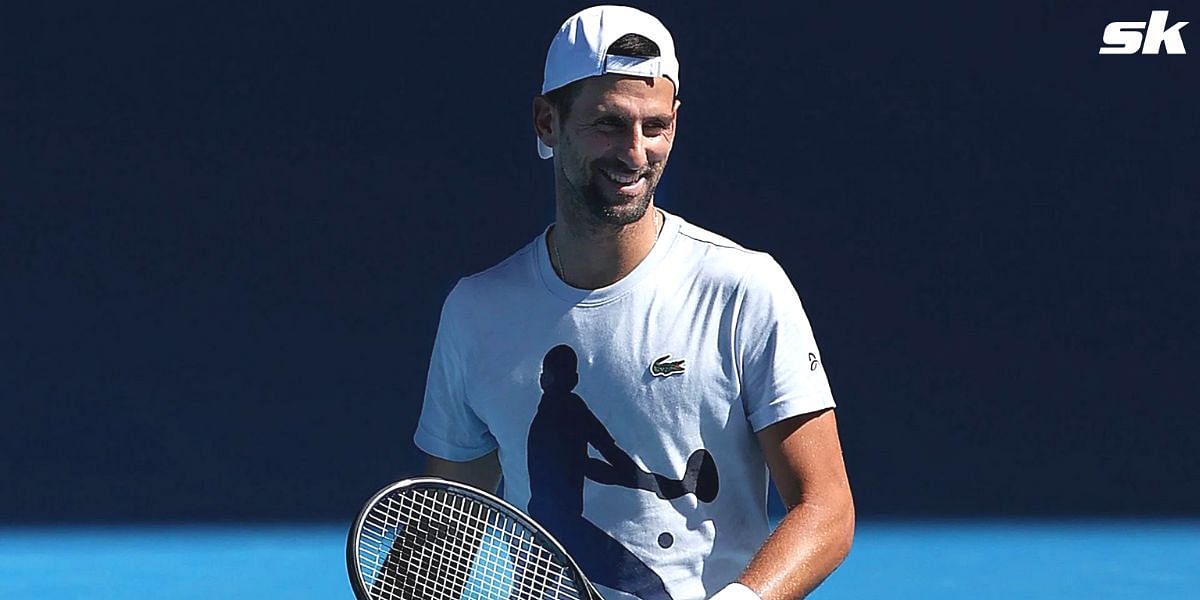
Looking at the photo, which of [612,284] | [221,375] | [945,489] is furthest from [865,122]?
[612,284]

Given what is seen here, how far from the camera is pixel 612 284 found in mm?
2189

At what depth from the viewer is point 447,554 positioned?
216 centimetres

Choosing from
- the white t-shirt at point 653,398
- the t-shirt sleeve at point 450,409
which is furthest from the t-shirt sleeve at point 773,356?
the t-shirt sleeve at point 450,409

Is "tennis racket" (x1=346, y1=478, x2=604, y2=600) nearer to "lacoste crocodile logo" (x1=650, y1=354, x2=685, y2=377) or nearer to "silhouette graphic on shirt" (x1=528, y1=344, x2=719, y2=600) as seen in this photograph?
"silhouette graphic on shirt" (x1=528, y1=344, x2=719, y2=600)

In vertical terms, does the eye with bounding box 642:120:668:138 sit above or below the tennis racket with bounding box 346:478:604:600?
above

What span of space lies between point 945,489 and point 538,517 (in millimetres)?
3231

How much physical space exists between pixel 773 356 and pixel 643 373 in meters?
0.15

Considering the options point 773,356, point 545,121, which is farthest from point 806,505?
point 545,121

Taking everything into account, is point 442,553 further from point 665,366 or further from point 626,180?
point 626,180

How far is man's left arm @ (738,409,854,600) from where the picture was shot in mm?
2035

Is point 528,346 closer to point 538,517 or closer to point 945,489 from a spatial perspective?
point 538,517

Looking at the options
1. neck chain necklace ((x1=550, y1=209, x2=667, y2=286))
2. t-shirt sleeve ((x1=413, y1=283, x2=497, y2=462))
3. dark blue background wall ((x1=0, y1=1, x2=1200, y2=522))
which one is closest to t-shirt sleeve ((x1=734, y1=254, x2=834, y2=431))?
neck chain necklace ((x1=550, y1=209, x2=667, y2=286))

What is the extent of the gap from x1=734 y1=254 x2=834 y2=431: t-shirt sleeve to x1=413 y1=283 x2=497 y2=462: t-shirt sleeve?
35 centimetres

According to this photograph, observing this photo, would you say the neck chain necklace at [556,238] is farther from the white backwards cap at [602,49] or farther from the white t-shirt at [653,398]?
the white backwards cap at [602,49]
